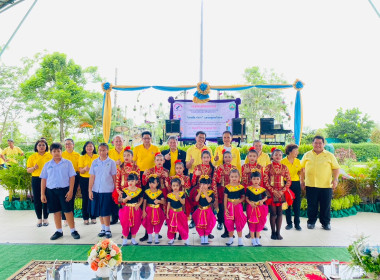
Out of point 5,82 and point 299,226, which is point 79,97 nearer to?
point 5,82

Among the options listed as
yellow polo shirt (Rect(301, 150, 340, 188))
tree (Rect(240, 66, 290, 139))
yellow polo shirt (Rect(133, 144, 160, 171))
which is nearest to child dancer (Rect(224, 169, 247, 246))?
yellow polo shirt (Rect(133, 144, 160, 171))

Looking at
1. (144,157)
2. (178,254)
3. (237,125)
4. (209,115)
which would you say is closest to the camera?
(178,254)

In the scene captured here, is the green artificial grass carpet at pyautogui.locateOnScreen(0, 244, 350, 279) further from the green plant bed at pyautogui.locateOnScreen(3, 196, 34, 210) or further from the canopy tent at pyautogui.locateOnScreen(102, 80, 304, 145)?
the canopy tent at pyautogui.locateOnScreen(102, 80, 304, 145)

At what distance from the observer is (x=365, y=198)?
20.4 ft

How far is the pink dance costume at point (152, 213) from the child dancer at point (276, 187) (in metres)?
1.54

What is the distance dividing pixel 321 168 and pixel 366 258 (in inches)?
120

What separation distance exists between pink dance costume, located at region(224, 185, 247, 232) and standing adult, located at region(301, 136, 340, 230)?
1.52 metres

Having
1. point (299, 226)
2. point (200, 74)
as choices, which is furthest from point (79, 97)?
point (299, 226)

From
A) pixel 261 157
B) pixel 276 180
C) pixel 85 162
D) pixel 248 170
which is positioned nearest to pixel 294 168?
pixel 261 157

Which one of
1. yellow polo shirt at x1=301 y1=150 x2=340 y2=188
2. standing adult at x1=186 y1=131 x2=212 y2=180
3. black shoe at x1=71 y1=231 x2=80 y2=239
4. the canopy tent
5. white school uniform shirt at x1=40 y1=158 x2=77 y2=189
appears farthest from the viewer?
the canopy tent

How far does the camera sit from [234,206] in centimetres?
395

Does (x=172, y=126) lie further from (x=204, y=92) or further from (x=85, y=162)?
(x=85, y=162)

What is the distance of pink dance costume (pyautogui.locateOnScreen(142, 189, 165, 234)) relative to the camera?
155 inches

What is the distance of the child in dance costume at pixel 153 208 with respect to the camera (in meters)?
3.93
